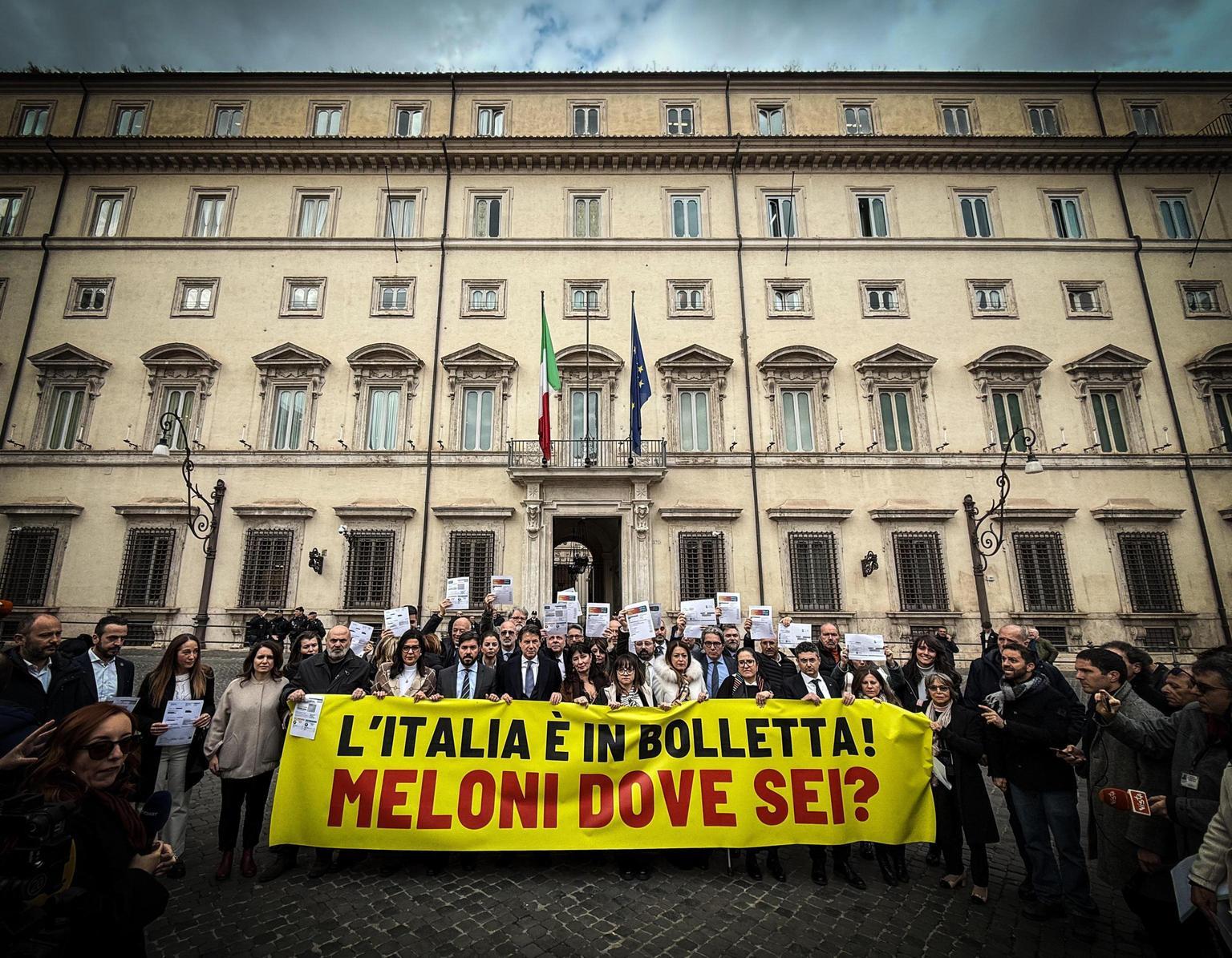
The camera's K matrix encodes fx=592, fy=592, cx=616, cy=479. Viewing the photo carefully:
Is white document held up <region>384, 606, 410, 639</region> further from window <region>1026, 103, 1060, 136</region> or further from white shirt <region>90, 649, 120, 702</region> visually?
window <region>1026, 103, 1060, 136</region>

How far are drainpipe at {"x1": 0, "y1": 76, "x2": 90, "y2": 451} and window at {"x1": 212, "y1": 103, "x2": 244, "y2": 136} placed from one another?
14.9 feet

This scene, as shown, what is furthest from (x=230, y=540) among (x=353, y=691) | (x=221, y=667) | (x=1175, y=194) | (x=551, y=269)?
(x=1175, y=194)

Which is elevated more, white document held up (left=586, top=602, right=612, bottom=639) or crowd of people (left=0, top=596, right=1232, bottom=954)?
white document held up (left=586, top=602, right=612, bottom=639)

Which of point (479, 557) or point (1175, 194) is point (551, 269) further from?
point (1175, 194)

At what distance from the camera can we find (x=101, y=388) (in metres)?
19.3

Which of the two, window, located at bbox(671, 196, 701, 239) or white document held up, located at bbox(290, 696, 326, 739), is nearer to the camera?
white document held up, located at bbox(290, 696, 326, 739)

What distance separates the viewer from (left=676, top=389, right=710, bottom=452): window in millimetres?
19141

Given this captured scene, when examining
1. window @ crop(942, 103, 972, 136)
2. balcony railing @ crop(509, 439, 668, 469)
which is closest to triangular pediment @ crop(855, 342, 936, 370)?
balcony railing @ crop(509, 439, 668, 469)

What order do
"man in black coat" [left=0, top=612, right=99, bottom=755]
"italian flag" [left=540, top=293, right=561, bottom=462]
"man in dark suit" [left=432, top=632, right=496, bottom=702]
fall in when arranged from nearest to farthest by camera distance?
"man in black coat" [left=0, top=612, right=99, bottom=755]
"man in dark suit" [left=432, top=632, right=496, bottom=702]
"italian flag" [left=540, top=293, right=561, bottom=462]

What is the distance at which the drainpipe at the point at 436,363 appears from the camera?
1798 centimetres

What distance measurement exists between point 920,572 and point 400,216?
21119mm

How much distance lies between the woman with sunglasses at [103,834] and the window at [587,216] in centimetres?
2078

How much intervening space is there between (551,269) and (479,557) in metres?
10.2

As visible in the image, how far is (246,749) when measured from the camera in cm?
541
